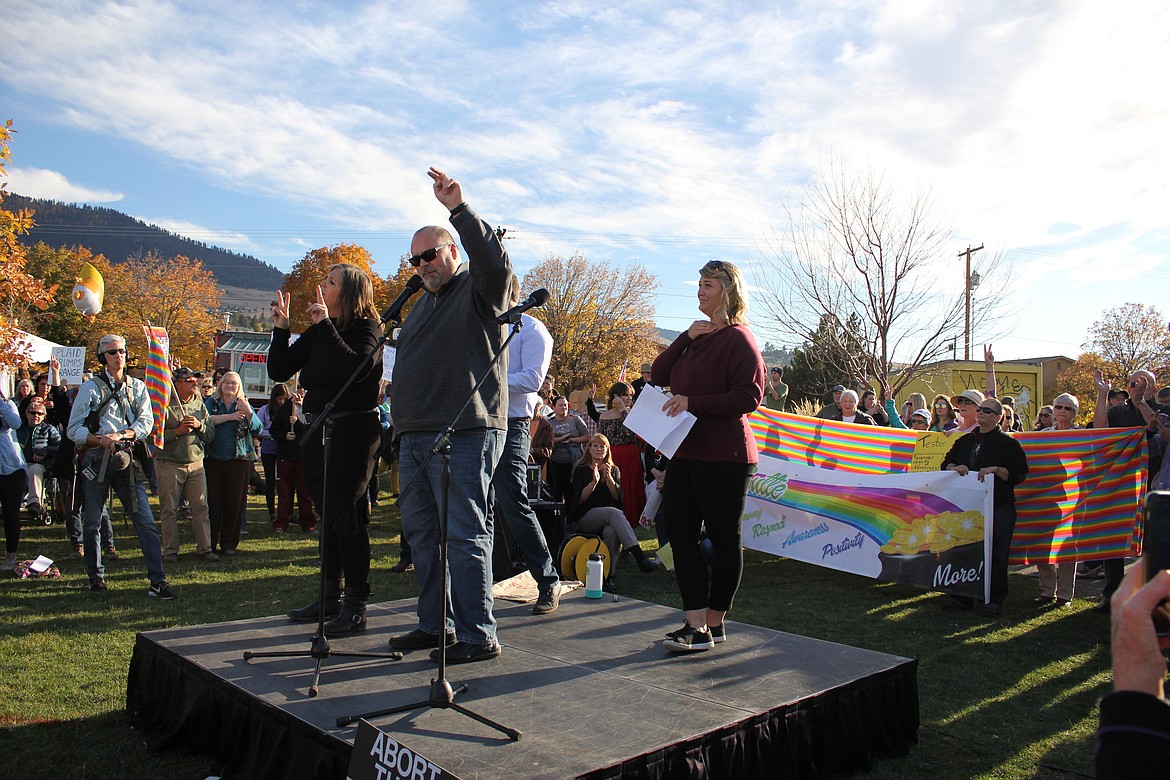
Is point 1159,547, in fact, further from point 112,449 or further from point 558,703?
point 112,449

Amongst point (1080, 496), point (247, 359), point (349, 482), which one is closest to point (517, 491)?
point (349, 482)

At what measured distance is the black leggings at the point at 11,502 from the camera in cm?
792

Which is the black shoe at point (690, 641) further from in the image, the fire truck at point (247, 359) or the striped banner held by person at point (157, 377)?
the fire truck at point (247, 359)

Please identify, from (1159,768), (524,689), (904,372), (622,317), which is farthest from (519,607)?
(622,317)

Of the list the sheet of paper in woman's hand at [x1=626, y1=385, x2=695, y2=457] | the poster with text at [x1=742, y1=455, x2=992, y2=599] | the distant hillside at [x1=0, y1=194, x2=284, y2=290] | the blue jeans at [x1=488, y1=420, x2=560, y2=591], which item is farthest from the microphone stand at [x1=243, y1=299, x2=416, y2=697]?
the distant hillside at [x1=0, y1=194, x2=284, y2=290]

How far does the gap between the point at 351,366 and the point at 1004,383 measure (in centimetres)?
2410

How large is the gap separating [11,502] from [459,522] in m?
6.52

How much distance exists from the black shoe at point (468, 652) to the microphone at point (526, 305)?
1541 mm

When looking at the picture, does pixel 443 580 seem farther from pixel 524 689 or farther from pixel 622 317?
pixel 622 317

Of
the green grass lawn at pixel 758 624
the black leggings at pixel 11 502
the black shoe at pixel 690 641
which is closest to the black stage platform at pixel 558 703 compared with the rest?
the black shoe at pixel 690 641

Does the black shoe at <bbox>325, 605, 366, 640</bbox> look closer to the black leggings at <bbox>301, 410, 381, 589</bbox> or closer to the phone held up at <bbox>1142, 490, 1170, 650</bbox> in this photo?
the black leggings at <bbox>301, 410, 381, 589</bbox>

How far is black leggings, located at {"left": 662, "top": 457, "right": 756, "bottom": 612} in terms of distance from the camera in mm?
4070

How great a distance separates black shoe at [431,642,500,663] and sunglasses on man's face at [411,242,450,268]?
1.80 m

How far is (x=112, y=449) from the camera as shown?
21.6 feet
